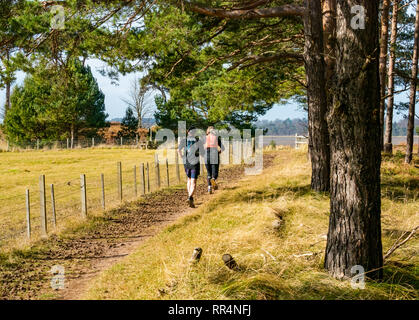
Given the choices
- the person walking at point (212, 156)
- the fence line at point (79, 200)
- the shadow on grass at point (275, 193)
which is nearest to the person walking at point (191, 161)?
the shadow on grass at point (275, 193)

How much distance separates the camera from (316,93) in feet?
33.6

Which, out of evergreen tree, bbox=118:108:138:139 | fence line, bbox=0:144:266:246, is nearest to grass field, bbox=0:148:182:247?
fence line, bbox=0:144:266:246

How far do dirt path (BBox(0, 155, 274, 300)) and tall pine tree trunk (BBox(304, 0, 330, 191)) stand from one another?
363 cm

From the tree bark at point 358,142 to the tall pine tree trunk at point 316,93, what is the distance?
5.70 meters

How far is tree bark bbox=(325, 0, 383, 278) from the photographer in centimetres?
442

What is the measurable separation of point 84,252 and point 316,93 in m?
6.89

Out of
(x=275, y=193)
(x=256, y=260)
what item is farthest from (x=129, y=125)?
(x=256, y=260)

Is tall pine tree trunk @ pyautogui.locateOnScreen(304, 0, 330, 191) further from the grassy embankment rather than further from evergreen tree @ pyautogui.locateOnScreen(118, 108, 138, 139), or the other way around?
evergreen tree @ pyautogui.locateOnScreen(118, 108, 138, 139)

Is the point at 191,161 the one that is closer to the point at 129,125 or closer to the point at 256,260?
the point at 256,260

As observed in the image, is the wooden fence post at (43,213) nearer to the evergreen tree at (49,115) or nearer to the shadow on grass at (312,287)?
the shadow on grass at (312,287)

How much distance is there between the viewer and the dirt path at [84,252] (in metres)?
5.90

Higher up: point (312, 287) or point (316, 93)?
point (316, 93)

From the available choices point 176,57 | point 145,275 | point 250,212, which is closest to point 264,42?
point 176,57

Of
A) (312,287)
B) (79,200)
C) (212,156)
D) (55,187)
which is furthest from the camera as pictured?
(55,187)
